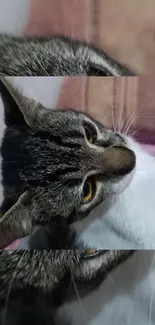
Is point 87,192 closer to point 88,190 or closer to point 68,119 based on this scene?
point 88,190

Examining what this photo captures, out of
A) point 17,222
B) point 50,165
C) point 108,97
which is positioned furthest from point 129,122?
point 17,222

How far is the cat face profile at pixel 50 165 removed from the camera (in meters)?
0.85

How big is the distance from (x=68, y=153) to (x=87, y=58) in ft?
0.62

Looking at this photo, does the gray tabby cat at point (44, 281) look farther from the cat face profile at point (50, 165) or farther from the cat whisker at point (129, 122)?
the cat whisker at point (129, 122)

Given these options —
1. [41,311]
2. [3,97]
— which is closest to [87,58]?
[3,97]

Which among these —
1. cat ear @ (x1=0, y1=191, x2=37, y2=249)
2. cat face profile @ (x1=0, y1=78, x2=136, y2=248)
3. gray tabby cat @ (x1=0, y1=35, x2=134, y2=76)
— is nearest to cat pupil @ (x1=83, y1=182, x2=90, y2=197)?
cat face profile @ (x1=0, y1=78, x2=136, y2=248)

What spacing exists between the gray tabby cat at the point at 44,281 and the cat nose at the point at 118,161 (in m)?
0.16

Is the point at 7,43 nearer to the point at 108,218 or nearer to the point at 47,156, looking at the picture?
the point at 47,156

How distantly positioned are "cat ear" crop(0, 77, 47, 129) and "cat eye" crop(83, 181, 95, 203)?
0.14 meters

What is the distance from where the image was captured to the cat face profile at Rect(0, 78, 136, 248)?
2.78ft

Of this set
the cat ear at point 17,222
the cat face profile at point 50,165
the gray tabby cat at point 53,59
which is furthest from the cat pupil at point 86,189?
the gray tabby cat at point 53,59

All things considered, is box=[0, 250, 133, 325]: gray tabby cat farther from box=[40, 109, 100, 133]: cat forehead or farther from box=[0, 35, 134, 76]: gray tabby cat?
box=[0, 35, 134, 76]: gray tabby cat

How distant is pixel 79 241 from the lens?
867 mm

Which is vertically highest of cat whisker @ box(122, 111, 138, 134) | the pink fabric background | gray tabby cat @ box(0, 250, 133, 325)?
the pink fabric background
